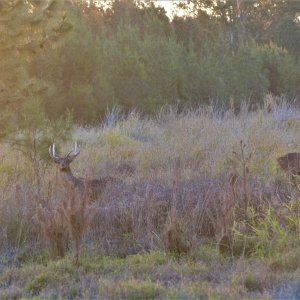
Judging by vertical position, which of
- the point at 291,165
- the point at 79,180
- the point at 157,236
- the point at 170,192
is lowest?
the point at 79,180

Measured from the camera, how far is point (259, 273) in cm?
570

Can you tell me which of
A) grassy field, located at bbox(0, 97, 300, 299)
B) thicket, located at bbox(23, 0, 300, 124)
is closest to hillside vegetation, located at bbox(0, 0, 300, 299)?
grassy field, located at bbox(0, 97, 300, 299)

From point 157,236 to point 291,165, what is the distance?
2.89 meters

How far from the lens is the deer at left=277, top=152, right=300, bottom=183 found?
8.89 m

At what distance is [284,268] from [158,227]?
1.83 meters

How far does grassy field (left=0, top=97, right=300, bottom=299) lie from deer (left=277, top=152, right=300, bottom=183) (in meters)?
0.14

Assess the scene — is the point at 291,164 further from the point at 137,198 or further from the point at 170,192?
the point at 137,198

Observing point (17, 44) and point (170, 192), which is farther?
point (17, 44)

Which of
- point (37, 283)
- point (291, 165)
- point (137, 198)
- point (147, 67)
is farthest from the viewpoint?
point (147, 67)

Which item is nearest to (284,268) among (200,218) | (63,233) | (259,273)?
(259,273)

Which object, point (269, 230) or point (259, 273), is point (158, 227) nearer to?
point (269, 230)

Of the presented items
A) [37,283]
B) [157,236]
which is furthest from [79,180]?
[37,283]

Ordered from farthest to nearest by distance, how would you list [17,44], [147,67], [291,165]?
[147,67]
[17,44]
[291,165]

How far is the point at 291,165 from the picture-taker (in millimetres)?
9203
